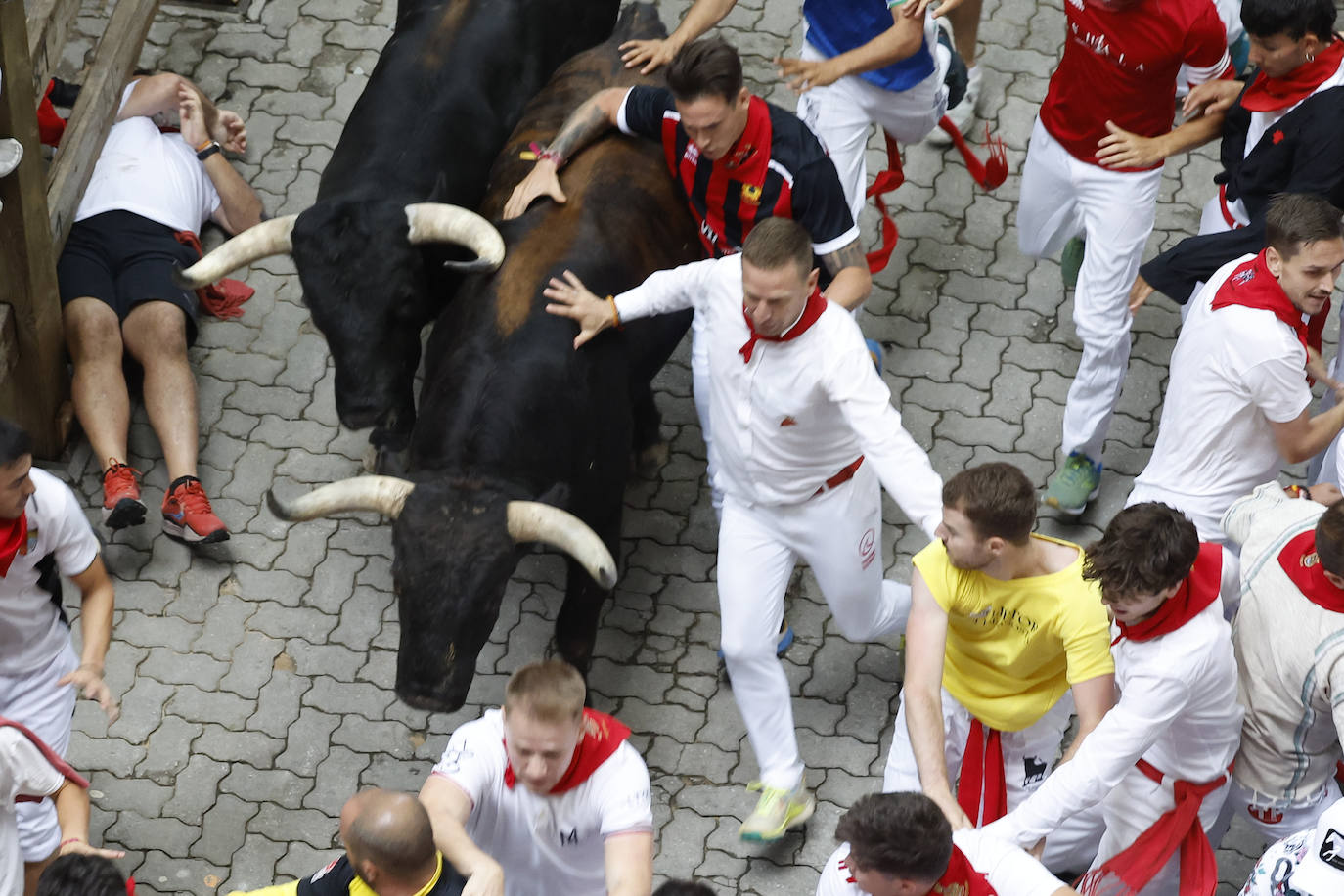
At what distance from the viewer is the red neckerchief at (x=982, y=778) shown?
5555 millimetres

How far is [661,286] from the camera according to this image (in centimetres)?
620

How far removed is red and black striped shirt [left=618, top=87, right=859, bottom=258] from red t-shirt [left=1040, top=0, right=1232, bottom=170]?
1.30m

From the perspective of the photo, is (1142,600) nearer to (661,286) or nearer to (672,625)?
(661,286)

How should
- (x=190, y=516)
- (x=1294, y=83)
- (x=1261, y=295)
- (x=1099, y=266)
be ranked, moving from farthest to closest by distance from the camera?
(x=190, y=516) → (x=1099, y=266) → (x=1294, y=83) → (x=1261, y=295)

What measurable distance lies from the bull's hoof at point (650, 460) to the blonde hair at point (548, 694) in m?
3.26

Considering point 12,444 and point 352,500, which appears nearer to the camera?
point 12,444

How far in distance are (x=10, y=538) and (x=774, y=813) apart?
2.89 metres

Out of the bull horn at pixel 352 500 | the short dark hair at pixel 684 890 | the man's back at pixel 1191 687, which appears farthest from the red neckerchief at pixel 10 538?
the man's back at pixel 1191 687

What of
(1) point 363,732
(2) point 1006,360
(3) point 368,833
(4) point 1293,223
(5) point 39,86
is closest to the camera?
(3) point 368,833

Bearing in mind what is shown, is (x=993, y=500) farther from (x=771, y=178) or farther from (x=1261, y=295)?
(x=771, y=178)

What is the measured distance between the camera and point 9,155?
690 cm

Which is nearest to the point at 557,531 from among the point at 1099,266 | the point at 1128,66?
the point at 1099,266

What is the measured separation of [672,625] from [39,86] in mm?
3745

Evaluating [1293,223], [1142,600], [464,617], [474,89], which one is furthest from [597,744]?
[474,89]
